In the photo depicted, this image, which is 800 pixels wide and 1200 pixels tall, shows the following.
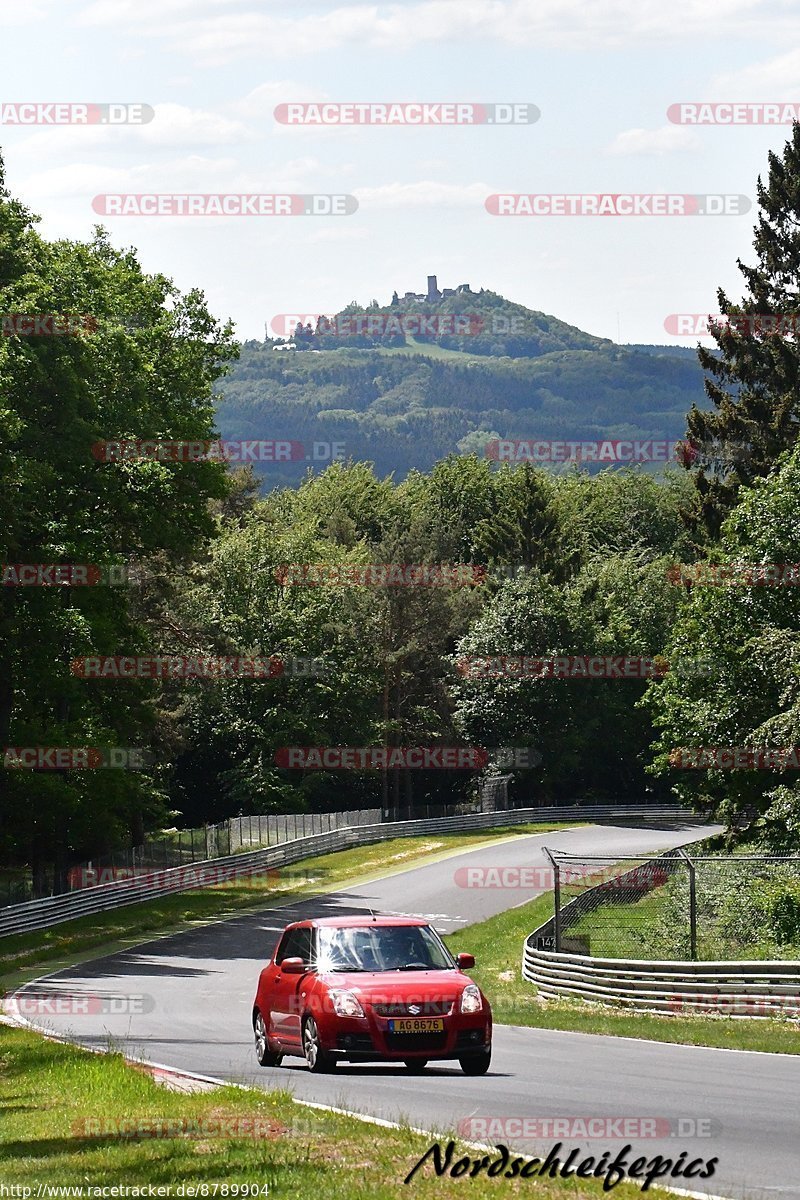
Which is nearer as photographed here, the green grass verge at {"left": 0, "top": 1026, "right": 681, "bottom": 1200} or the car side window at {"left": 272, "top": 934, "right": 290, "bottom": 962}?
the green grass verge at {"left": 0, "top": 1026, "right": 681, "bottom": 1200}

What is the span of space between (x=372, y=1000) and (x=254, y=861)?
45.3 m

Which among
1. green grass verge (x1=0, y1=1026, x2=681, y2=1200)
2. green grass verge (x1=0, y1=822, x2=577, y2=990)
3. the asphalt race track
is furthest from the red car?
green grass verge (x1=0, y1=822, x2=577, y2=990)

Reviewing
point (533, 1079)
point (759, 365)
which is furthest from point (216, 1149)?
point (759, 365)

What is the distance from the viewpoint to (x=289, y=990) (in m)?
16.9

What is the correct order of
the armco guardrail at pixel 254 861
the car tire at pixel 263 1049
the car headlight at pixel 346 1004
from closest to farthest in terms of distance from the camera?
the car headlight at pixel 346 1004
the car tire at pixel 263 1049
the armco guardrail at pixel 254 861

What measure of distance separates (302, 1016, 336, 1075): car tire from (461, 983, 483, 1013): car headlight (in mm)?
1513

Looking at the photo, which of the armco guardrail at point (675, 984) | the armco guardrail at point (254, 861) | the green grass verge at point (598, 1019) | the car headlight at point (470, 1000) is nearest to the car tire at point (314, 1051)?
the car headlight at point (470, 1000)

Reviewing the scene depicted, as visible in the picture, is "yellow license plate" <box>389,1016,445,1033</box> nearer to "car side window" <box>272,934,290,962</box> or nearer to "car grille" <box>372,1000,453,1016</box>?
"car grille" <box>372,1000,453,1016</box>

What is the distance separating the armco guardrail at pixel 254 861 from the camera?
44250 mm

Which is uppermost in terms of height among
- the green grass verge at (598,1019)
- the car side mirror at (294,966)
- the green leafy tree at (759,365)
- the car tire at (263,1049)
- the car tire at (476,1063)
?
the green leafy tree at (759,365)

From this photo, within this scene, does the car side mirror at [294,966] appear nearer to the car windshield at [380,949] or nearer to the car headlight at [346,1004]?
the car windshield at [380,949]

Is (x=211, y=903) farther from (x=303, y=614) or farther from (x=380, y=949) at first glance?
(x=380, y=949)

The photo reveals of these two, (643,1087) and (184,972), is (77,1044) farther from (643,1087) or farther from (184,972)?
(184,972)

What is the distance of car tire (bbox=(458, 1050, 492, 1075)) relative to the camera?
53.3ft
